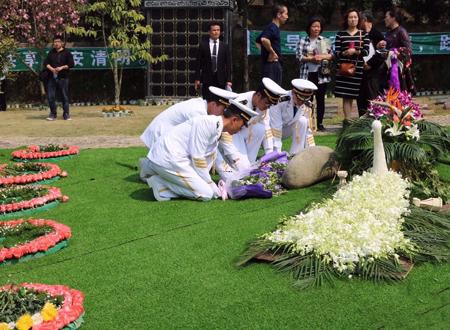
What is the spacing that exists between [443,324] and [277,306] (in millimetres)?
828

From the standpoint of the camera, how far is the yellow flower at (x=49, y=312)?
10.1 ft

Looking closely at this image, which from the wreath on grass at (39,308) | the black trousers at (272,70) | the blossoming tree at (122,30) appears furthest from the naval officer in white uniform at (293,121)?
the blossoming tree at (122,30)

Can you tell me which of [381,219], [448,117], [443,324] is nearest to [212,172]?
[381,219]

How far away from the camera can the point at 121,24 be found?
14.8 metres

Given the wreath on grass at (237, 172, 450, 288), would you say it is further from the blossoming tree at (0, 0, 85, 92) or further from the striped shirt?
the blossoming tree at (0, 0, 85, 92)

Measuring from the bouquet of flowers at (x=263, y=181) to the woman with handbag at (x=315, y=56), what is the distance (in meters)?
2.86

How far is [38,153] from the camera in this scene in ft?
26.8

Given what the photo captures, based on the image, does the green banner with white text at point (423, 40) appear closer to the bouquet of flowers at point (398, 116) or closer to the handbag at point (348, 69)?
the handbag at point (348, 69)

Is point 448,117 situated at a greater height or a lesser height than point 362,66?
lesser

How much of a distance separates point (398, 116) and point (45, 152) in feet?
15.4

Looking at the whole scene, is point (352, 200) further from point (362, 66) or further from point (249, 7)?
point (249, 7)

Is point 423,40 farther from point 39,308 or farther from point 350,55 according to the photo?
point 39,308

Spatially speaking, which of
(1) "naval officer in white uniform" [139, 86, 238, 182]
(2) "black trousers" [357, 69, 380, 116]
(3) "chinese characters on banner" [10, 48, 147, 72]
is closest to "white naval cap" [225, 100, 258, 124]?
(1) "naval officer in white uniform" [139, 86, 238, 182]

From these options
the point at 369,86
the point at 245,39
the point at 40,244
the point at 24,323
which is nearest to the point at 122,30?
the point at 245,39
